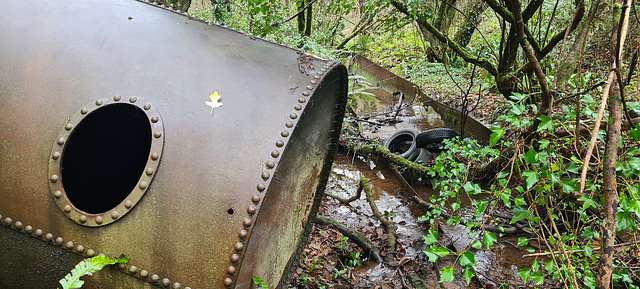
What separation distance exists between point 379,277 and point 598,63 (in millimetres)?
8735

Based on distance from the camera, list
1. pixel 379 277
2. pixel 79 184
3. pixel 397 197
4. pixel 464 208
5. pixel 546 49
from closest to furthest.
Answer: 1. pixel 79 184
2. pixel 379 277
3. pixel 546 49
4. pixel 464 208
5. pixel 397 197

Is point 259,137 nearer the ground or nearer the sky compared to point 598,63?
nearer the ground

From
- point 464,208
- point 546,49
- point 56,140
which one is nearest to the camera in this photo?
point 56,140

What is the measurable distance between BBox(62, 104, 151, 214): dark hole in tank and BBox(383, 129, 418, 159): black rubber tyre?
17.3 ft

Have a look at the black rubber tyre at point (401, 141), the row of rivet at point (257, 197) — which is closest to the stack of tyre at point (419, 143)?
the black rubber tyre at point (401, 141)

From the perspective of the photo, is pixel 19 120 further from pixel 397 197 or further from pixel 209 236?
pixel 397 197

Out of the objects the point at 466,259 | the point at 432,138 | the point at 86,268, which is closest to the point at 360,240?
the point at 466,259

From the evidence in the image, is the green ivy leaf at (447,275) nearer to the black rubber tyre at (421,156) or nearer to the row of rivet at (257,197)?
the row of rivet at (257,197)

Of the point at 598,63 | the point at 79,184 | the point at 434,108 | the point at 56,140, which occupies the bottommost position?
the point at 79,184

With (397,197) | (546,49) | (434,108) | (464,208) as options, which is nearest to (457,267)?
(464,208)

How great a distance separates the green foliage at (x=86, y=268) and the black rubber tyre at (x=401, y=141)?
258 inches

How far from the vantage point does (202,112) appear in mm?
2221

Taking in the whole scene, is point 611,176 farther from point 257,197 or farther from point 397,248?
point 397,248

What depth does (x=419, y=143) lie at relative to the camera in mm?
8023
